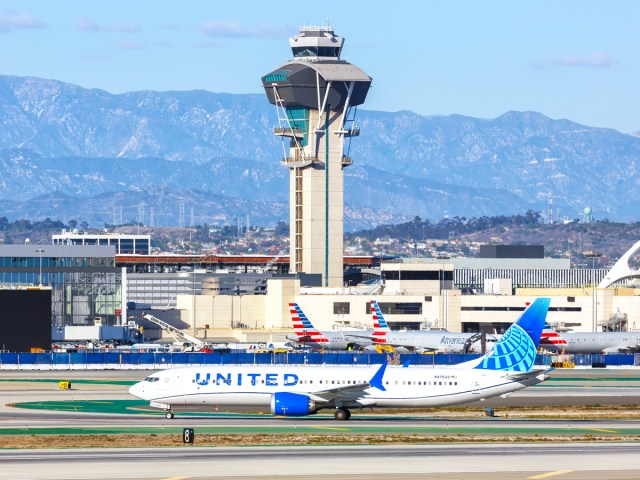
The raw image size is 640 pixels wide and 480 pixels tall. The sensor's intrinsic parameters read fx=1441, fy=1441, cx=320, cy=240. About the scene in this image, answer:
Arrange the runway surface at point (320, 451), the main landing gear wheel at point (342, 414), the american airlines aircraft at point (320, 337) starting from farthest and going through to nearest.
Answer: the american airlines aircraft at point (320, 337) < the main landing gear wheel at point (342, 414) < the runway surface at point (320, 451)

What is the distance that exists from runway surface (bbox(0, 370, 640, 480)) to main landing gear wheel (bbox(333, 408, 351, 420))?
670 millimetres

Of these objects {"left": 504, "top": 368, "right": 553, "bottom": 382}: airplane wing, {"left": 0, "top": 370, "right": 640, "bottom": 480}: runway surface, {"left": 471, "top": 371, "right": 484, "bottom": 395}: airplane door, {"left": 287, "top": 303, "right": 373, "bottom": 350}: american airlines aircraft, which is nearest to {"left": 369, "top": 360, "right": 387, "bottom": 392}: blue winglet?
{"left": 0, "top": 370, "right": 640, "bottom": 480}: runway surface

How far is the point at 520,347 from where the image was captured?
9081cm

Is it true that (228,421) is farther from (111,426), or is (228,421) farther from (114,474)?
(114,474)

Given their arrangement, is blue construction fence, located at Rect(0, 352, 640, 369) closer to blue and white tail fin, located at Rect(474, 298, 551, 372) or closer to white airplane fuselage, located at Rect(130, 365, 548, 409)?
blue and white tail fin, located at Rect(474, 298, 551, 372)

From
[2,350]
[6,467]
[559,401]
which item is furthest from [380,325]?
[6,467]

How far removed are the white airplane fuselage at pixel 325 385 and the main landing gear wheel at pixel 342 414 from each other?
0.39 meters

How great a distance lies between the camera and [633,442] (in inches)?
3078

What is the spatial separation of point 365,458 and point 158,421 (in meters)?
21.6

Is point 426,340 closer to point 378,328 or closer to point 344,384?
point 378,328

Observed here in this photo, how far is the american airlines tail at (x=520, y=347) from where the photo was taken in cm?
9069

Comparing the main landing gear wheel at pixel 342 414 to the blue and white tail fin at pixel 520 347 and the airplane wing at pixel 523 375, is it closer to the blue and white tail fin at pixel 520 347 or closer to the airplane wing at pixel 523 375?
the blue and white tail fin at pixel 520 347

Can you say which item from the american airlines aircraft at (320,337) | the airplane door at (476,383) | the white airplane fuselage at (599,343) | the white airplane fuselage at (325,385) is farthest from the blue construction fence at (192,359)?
the white airplane fuselage at (325,385)

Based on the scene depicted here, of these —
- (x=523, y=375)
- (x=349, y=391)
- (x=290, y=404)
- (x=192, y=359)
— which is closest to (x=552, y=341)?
(x=192, y=359)
